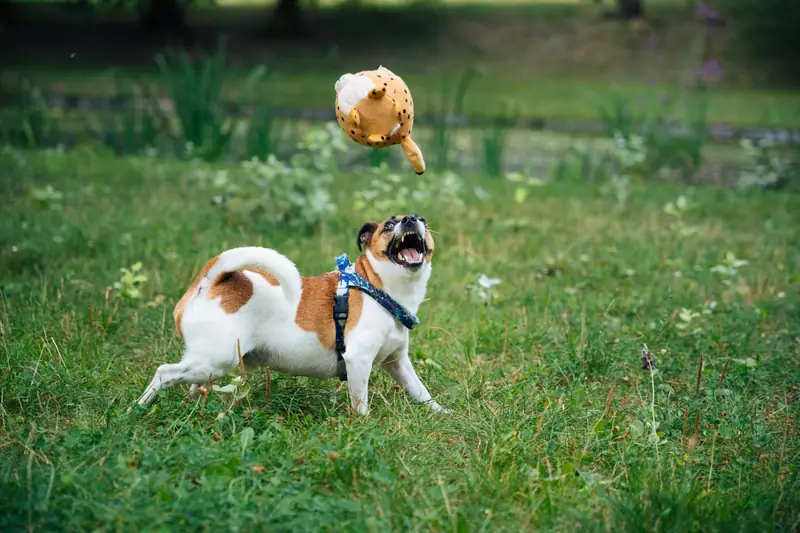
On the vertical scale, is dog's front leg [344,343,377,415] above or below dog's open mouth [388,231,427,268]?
below

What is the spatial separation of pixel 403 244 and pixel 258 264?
0.56 metres

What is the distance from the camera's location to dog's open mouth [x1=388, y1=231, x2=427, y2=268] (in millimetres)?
3301

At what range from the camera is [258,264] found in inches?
124

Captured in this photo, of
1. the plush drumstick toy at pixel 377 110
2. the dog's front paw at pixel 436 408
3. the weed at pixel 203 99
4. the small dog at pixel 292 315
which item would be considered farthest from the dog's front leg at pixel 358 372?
the weed at pixel 203 99

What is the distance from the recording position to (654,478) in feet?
9.50

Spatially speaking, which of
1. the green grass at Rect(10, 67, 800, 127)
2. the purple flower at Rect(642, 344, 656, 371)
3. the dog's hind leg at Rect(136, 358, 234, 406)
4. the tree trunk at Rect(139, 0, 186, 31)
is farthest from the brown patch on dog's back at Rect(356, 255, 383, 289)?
the tree trunk at Rect(139, 0, 186, 31)

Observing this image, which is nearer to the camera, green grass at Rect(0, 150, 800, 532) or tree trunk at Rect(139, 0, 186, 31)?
green grass at Rect(0, 150, 800, 532)

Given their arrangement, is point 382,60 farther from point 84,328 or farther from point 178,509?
point 178,509

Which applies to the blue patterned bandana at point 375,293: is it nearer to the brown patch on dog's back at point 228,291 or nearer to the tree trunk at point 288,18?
the brown patch on dog's back at point 228,291

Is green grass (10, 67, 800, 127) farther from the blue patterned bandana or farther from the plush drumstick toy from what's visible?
the blue patterned bandana

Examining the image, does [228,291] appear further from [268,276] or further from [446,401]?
[446,401]

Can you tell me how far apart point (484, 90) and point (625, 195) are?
7.36 m

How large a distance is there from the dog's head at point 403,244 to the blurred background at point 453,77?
13.8 ft

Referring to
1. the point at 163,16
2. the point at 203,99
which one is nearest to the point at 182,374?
the point at 203,99
